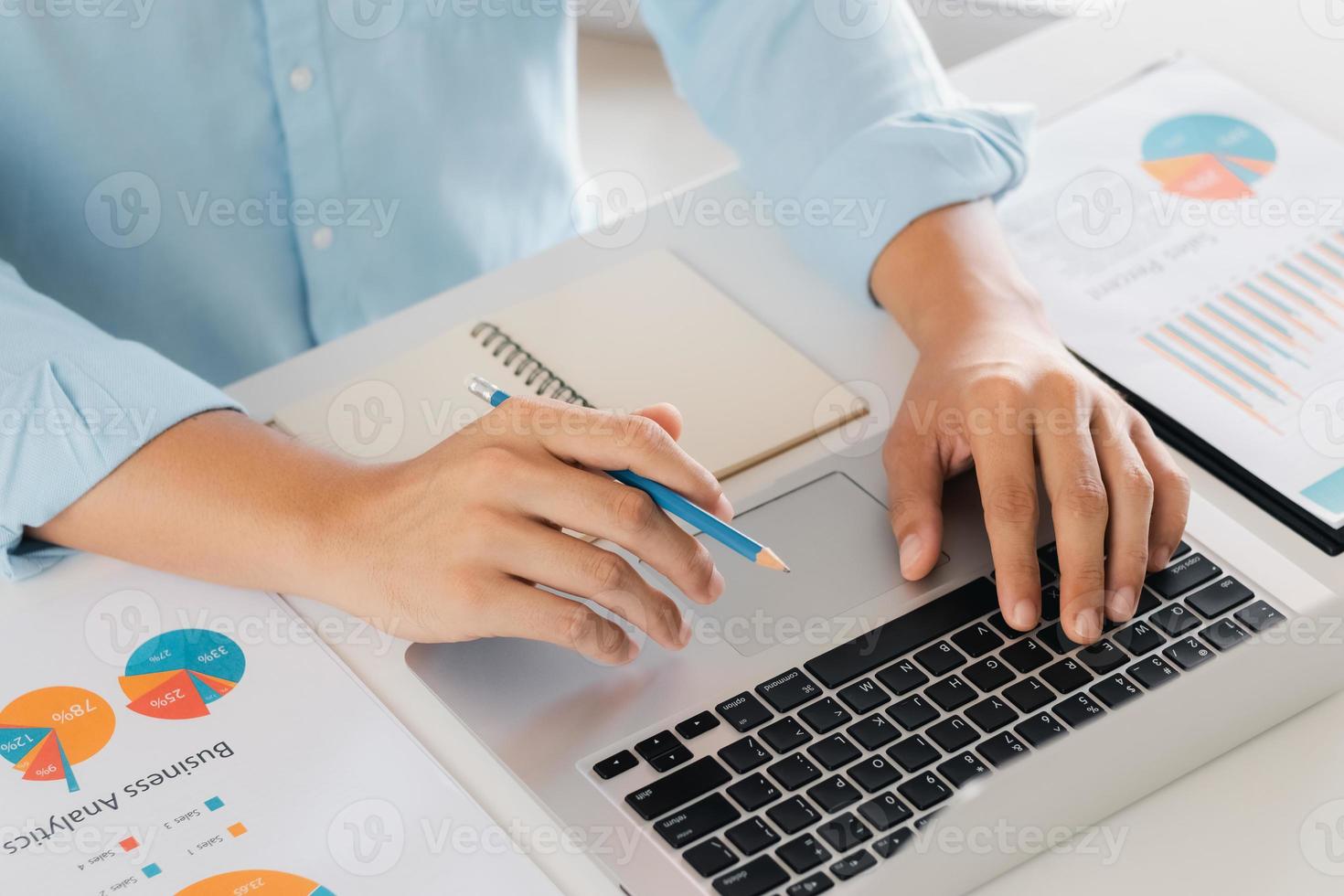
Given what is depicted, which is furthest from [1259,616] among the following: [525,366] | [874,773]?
[525,366]

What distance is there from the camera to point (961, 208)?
93 cm

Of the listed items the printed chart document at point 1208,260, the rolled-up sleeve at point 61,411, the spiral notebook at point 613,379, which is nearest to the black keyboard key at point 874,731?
the spiral notebook at point 613,379

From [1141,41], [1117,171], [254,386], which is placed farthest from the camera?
[1141,41]

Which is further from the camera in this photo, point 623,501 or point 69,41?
point 69,41

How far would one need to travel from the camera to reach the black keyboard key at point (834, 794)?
595 millimetres

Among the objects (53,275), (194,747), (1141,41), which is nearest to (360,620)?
(194,747)

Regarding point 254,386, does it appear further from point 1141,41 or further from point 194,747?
point 1141,41

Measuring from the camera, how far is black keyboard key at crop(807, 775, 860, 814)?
0.59 m

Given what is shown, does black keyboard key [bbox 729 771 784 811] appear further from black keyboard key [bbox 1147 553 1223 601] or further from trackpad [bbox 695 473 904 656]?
black keyboard key [bbox 1147 553 1223 601]

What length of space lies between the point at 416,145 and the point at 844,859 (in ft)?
2.39

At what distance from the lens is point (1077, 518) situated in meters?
0.70

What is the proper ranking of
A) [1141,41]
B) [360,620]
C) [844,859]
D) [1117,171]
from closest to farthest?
[844,859], [360,620], [1117,171], [1141,41]

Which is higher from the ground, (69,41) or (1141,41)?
(69,41)

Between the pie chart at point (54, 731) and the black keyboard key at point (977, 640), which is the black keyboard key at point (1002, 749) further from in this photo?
the pie chart at point (54, 731)
